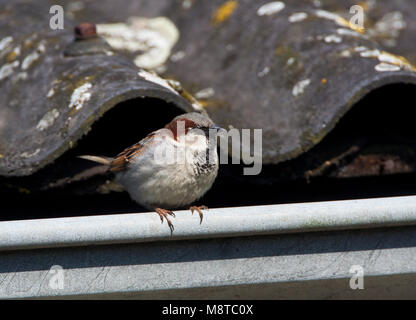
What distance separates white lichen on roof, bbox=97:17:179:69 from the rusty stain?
0.68ft

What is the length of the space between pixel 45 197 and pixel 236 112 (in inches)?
31.4

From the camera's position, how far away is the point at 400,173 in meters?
2.13

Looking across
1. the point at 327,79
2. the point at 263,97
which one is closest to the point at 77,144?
the point at 263,97

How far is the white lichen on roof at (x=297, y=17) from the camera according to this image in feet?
8.59

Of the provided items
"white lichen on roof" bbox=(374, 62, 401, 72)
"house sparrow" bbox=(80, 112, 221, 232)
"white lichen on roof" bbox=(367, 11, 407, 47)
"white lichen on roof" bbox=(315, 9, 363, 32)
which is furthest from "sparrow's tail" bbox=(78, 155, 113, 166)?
"white lichen on roof" bbox=(367, 11, 407, 47)

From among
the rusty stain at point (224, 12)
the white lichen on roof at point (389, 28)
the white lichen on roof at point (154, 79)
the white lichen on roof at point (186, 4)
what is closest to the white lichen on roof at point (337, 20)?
the white lichen on roof at point (389, 28)

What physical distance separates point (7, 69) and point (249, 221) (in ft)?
4.52

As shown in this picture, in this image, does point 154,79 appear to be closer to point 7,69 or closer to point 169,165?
point 169,165

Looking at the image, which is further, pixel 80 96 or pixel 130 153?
pixel 130 153

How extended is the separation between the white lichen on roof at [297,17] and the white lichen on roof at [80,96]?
3.33 ft

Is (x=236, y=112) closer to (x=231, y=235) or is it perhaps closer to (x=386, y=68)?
(x=386, y=68)

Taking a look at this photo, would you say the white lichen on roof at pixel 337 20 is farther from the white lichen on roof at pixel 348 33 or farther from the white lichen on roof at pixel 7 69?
the white lichen on roof at pixel 7 69

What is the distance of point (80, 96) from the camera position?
2.05m

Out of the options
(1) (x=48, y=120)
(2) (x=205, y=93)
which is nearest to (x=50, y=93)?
(1) (x=48, y=120)
